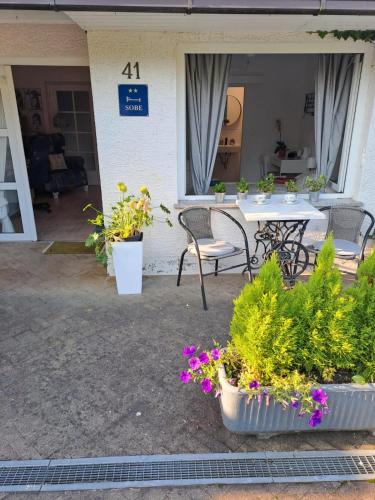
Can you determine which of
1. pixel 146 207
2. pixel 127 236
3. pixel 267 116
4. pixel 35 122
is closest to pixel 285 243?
pixel 146 207

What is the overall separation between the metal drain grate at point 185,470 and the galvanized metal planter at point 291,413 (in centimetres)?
14

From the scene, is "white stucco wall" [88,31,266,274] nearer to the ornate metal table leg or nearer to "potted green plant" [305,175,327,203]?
the ornate metal table leg

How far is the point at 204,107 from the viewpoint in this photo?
4.06 metres

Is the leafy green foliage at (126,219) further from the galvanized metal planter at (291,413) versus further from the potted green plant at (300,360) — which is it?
the galvanized metal planter at (291,413)

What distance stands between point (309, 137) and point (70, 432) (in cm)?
660

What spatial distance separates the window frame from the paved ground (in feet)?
4.69

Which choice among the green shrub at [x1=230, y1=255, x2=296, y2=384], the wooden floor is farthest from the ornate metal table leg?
the wooden floor

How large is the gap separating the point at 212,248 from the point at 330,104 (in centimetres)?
215

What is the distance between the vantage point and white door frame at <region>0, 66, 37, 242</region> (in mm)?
4559

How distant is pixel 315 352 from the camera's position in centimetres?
203

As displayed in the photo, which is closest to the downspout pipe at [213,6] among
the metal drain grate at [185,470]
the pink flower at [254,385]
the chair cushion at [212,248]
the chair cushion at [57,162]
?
the chair cushion at [212,248]

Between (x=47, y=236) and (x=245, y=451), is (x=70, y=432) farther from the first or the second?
(x=47, y=236)

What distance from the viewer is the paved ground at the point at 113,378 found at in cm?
215

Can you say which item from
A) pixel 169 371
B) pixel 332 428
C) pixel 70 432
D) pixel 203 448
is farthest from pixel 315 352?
pixel 70 432
